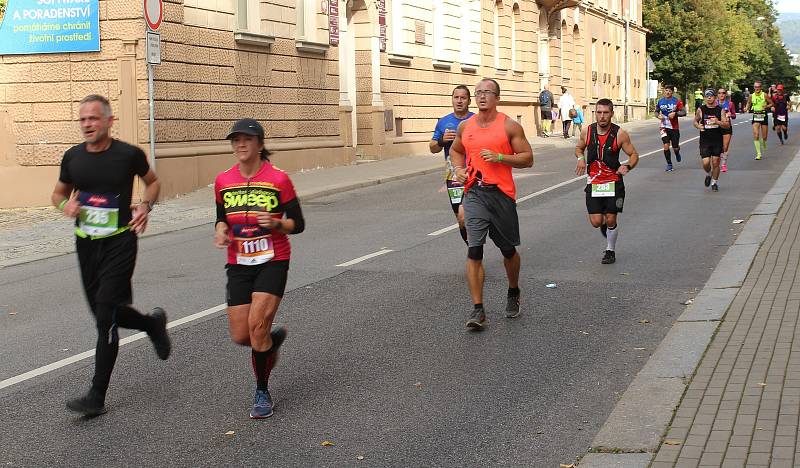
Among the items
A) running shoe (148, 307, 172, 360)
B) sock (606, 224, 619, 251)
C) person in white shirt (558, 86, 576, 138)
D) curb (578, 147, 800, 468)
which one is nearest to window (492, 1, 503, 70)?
person in white shirt (558, 86, 576, 138)

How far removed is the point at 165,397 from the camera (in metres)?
6.65

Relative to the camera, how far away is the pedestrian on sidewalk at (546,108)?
43.9m

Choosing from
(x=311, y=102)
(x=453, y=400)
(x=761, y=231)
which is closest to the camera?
(x=453, y=400)

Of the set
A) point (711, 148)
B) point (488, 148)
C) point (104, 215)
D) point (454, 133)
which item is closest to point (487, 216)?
point (488, 148)

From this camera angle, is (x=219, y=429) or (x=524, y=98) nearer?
(x=219, y=429)

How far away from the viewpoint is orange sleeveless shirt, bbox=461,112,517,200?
28.7ft

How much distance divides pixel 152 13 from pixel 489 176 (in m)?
11.0

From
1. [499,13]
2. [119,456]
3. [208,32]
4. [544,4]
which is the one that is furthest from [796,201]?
[544,4]

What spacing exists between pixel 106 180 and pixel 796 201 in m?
12.5

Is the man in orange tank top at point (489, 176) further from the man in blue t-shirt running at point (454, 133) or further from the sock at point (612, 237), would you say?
the sock at point (612, 237)

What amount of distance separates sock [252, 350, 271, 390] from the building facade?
14450 millimetres

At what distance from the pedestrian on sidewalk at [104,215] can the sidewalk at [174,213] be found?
712 centimetres

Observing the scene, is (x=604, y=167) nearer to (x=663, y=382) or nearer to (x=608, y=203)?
(x=608, y=203)

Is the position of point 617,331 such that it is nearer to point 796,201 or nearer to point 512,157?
point 512,157
